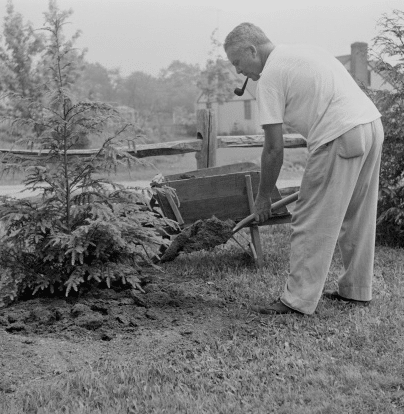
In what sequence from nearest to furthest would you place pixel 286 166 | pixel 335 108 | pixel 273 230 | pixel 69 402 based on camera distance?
pixel 69 402, pixel 335 108, pixel 273 230, pixel 286 166

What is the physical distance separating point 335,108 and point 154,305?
2069mm

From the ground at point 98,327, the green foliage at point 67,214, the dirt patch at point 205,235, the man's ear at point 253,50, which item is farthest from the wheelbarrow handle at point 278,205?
the man's ear at point 253,50

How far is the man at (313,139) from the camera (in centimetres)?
495

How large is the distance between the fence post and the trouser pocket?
4106 millimetres

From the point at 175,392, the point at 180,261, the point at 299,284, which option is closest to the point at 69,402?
the point at 175,392

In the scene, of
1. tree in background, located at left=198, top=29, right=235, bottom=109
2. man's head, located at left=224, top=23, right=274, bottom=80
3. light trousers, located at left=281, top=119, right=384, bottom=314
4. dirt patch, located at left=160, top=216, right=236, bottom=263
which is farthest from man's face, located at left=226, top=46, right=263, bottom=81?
tree in background, located at left=198, top=29, right=235, bottom=109

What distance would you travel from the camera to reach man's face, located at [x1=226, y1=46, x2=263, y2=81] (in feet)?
16.8

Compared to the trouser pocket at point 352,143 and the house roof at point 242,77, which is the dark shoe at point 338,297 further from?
the house roof at point 242,77

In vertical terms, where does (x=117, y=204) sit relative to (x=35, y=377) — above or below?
above

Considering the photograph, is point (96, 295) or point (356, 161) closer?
point (356, 161)

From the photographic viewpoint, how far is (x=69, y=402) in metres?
3.84

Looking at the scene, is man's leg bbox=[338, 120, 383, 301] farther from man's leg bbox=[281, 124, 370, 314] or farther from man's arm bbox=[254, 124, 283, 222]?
man's arm bbox=[254, 124, 283, 222]

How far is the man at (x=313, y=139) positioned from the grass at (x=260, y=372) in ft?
1.35

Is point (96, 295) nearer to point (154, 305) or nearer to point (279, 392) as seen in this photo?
point (154, 305)
